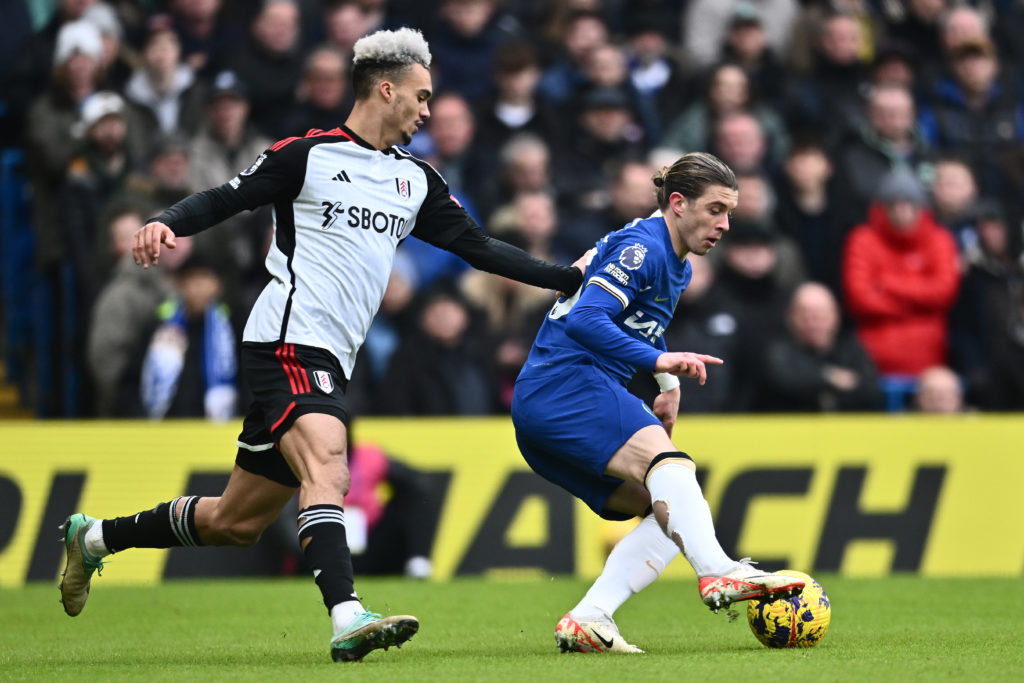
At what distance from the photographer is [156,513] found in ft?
23.3

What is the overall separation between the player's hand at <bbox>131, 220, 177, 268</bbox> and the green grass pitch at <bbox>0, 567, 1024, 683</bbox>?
1.61 metres

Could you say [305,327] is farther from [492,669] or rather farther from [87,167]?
[87,167]

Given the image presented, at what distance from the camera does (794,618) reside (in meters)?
6.61

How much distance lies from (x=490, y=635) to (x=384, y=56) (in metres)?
2.87

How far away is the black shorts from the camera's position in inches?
253

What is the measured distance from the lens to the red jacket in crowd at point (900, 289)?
13039 millimetres

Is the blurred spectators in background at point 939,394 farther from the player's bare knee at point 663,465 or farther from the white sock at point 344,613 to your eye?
the white sock at point 344,613

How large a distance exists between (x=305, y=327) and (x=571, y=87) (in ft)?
27.4

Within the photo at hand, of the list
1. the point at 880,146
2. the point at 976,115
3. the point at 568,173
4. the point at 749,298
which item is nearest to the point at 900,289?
the point at 749,298

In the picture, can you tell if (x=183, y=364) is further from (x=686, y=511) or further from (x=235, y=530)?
(x=686, y=511)

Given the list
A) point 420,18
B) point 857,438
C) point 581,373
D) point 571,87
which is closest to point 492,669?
point 581,373

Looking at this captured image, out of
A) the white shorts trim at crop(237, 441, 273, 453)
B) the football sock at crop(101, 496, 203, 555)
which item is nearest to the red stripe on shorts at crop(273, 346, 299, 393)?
the white shorts trim at crop(237, 441, 273, 453)

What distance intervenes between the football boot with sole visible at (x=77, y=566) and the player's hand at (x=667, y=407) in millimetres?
2624

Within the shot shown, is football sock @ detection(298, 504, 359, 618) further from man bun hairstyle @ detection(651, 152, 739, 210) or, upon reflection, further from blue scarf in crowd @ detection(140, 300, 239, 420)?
blue scarf in crowd @ detection(140, 300, 239, 420)
